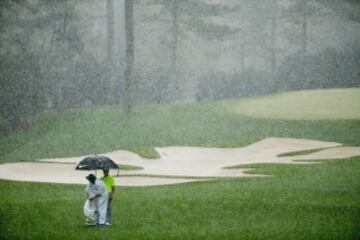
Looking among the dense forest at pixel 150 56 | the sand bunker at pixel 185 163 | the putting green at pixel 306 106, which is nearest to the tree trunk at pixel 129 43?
the dense forest at pixel 150 56

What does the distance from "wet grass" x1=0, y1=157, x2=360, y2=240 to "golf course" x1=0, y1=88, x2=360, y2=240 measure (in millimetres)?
27

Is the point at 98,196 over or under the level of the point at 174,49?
under

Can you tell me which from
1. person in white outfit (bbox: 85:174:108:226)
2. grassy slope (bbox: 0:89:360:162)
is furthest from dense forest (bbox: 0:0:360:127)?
person in white outfit (bbox: 85:174:108:226)

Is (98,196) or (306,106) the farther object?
(306,106)

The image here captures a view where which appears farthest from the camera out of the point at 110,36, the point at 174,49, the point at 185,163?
the point at 174,49

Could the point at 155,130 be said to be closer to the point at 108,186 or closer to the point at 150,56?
the point at 108,186

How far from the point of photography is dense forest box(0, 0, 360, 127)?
1857 inches

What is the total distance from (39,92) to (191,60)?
33.1 m

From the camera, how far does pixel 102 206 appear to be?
48.3 ft

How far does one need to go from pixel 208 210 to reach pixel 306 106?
24.7 m

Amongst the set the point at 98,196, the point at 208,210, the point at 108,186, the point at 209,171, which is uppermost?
the point at 108,186

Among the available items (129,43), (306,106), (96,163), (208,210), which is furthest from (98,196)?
(306,106)

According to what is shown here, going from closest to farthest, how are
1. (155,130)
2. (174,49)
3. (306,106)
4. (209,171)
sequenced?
(209,171) < (155,130) < (306,106) < (174,49)

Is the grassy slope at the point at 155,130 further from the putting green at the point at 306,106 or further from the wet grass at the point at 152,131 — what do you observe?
the putting green at the point at 306,106
